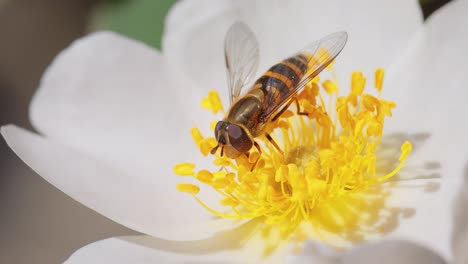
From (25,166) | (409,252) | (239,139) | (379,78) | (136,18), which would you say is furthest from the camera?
(25,166)

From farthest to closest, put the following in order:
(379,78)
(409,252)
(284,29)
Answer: (284,29), (379,78), (409,252)

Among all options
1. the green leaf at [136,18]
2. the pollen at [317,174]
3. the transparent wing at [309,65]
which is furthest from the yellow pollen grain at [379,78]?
the green leaf at [136,18]

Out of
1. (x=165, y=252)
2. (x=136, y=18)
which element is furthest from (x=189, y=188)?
(x=136, y=18)

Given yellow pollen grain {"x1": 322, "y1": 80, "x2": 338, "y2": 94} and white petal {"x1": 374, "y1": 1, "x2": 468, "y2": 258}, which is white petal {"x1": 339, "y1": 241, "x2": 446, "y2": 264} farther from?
Answer: yellow pollen grain {"x1": 322, "y1": 80, "x2": 338, "y2": 94}

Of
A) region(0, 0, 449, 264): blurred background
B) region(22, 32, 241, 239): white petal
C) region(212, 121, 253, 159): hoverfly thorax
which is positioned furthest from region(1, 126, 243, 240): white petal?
region(0, 0, 449, 264): blurred background

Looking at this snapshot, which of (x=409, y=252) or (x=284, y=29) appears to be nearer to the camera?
(x=409, y=252)

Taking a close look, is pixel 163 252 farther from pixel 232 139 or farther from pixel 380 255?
pixel 380 255
